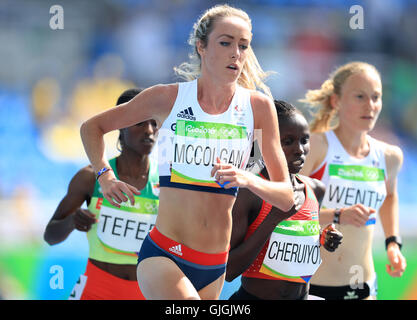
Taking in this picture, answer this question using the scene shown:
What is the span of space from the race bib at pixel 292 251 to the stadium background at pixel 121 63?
17.6 ft

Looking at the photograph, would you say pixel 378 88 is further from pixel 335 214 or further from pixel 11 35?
pixel 11 35

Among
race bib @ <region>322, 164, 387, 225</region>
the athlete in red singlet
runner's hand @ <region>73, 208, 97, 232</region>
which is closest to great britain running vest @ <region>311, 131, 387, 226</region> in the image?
race bib @ <region>322, 164, 387, 225</region>

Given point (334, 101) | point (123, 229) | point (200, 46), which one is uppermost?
point (200, 46)

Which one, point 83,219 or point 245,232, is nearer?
point 245,232

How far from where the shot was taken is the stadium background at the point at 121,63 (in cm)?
970

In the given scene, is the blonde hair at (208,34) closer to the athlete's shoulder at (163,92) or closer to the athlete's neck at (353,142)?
the athlete's shoulder at (163,92)

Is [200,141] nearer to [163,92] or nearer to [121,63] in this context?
[163,92]

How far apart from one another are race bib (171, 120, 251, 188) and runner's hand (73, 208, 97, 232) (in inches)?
37.2

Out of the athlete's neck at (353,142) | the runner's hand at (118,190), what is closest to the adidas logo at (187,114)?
the runner's hand at (118,190)

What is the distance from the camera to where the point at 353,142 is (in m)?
4.53

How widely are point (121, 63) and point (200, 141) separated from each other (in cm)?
857

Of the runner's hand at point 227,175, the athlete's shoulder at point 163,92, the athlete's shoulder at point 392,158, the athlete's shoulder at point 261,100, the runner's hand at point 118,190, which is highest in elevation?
the athlete's shoulder at point 163,92

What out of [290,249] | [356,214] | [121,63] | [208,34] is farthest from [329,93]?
[121,63]
